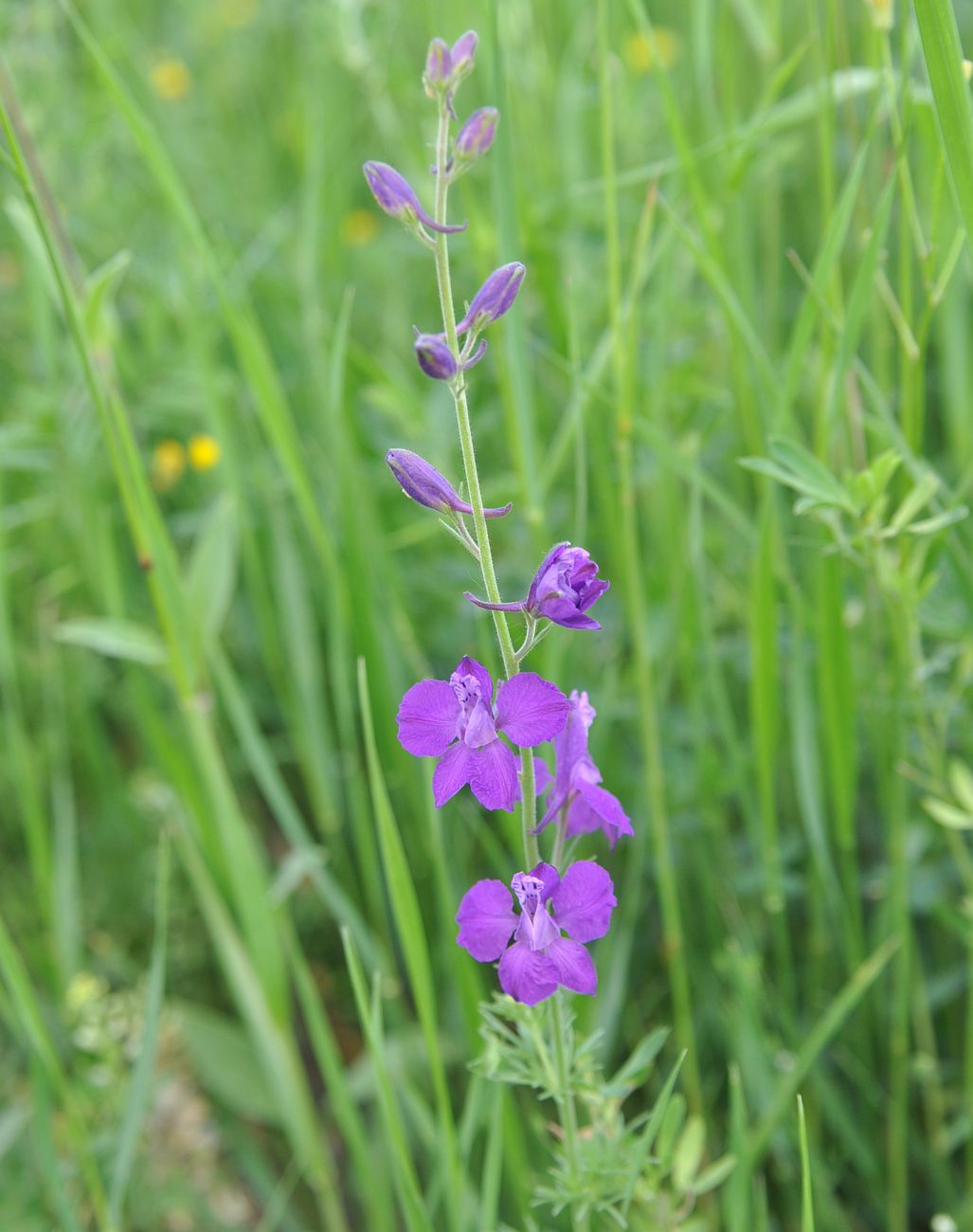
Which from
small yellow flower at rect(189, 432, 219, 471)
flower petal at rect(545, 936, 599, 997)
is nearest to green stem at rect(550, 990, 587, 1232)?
flower petal at rect(545, 936, 599, 997)

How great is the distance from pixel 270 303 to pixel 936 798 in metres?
1.87

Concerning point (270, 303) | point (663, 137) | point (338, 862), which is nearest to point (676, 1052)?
point (338, 862)

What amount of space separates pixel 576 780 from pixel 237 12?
439 cm

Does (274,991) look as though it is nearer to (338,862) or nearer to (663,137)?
(338,862)

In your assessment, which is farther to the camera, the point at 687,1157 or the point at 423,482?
the point at 687,1157

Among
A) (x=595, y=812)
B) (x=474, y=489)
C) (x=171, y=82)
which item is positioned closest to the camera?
(x=474, y=489)

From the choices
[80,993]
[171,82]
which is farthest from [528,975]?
[171,82]

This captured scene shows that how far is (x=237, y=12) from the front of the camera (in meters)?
4.55

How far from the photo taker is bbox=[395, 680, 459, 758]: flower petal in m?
1.00

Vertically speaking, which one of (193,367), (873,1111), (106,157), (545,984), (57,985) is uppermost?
(106,157)

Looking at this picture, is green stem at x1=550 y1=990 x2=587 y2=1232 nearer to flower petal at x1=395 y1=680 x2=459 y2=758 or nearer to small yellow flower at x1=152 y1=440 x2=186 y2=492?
flower petal at x1=395 y1=680 x2=459 y2=758

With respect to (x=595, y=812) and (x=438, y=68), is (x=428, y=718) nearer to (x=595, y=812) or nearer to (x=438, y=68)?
(x=595, y=812)

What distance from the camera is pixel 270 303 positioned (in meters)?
2.79

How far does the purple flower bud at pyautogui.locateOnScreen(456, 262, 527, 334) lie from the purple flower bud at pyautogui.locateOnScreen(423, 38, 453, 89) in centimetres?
21
